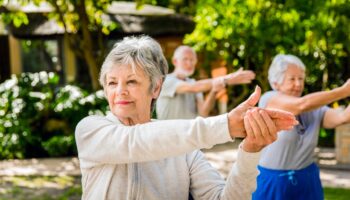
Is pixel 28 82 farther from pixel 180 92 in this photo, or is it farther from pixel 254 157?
pixel 254 157

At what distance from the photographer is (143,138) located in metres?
1.65

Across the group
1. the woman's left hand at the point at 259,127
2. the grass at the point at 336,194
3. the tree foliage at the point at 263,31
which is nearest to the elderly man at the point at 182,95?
the grass at the point at 336,194

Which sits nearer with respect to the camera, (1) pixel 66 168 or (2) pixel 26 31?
(1) pixel 66 168

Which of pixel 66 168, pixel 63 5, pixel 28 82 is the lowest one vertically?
pixel 66 168

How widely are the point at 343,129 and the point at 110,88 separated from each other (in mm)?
6701

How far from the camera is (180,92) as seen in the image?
4906 mm

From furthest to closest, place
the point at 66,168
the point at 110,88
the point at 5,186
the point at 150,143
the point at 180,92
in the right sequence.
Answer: the point at 66,168 → the point at 5,186 → the point at 180,92 → the point at 110,88 → the point at 150,143

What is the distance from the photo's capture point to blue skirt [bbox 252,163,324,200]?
3441mm

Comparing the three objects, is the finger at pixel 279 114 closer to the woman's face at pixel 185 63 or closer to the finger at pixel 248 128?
the finger at pixel 248 128

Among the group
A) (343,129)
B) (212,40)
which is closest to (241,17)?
(212,40)

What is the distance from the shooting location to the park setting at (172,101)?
175 centimetres

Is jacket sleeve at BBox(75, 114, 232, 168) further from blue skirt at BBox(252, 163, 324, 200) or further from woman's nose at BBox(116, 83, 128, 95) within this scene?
blue skirt at BBox(252, 163, 324, 200)

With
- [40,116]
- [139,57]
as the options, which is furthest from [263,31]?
[139,57]

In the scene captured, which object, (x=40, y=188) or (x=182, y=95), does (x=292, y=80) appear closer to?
(x=182, y=95)
